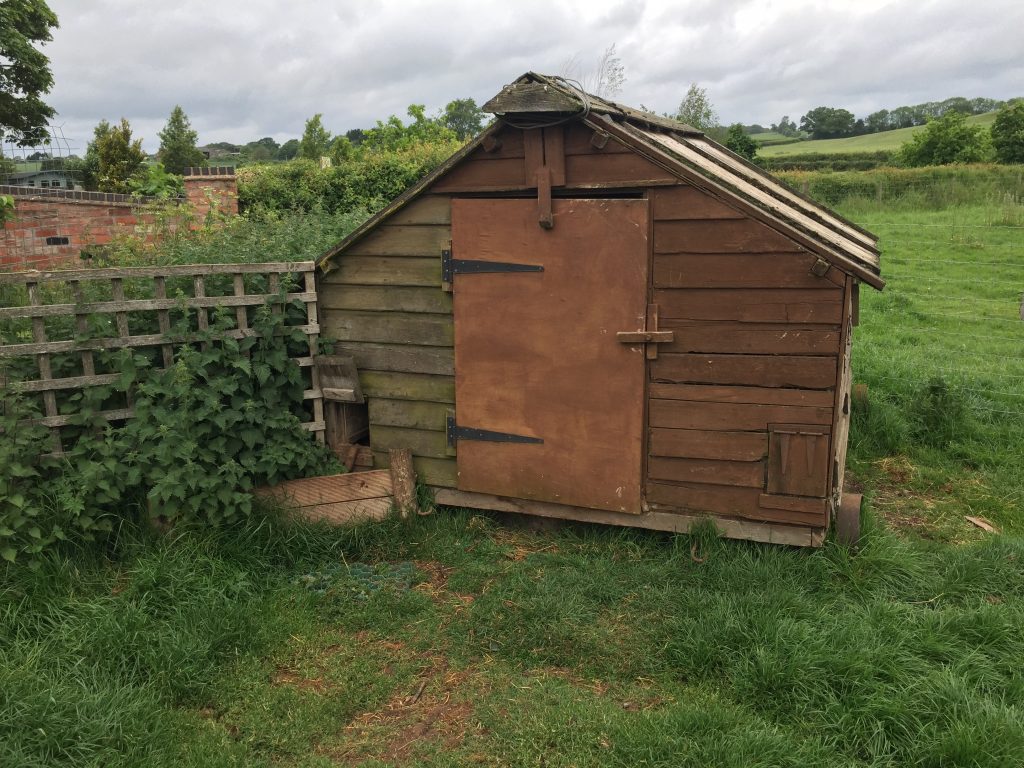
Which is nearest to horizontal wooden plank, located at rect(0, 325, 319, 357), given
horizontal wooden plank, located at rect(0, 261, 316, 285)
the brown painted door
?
horizontal wooden plank, located at rect(0, 261, 316, 285)

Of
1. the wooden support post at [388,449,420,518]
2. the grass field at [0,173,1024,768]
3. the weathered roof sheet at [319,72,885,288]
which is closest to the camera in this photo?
A: the grass field at [0,173,1024,768]

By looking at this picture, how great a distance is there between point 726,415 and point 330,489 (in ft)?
8.40

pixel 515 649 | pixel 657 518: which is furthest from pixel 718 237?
pixel 515 649

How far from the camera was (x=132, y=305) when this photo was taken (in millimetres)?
4699

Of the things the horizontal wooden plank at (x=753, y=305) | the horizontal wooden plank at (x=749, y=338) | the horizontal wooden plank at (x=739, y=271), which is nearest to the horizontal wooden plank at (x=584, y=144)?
the horizontal wooden plank at (x=739, y=271)

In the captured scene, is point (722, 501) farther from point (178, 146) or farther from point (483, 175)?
point (178, 146)

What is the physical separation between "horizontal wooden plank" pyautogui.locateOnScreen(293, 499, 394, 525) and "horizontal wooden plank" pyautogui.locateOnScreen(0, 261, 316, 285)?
1.58 meters

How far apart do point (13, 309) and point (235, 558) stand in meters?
1.88

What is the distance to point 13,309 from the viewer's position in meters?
4.45

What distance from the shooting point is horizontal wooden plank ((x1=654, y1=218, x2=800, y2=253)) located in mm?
4355

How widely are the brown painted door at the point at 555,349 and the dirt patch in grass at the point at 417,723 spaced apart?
154 centimetres

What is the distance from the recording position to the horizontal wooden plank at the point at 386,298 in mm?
5227

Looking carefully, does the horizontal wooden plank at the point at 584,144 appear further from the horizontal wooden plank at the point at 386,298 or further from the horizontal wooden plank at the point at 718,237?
the horizontal wooden plank at the point at 386,298

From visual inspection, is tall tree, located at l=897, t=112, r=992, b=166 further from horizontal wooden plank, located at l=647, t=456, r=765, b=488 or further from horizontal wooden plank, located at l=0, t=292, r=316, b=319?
horizontal wooden plank, located at l=0, t=292, r=316, b=319
